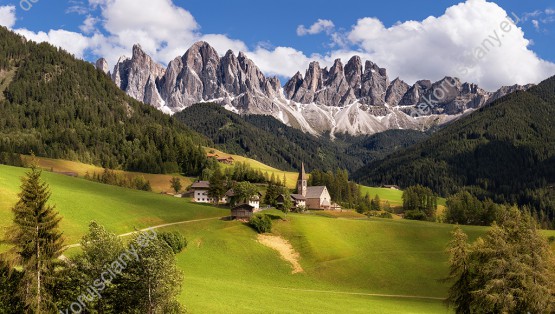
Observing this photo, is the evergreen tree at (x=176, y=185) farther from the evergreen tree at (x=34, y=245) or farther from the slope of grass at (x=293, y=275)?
the evergreen tree at (x=34, y=245)

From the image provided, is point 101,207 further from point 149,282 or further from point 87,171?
point 87,171

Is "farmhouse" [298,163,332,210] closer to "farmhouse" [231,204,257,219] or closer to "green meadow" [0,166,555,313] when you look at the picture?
"green meadow" [0,166,555,313]

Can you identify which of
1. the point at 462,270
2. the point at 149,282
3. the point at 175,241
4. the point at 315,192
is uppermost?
the point at 315,192

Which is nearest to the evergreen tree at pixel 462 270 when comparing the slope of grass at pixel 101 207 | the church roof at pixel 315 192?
the slope of grass at pixel 101 207

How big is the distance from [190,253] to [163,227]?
1468cm

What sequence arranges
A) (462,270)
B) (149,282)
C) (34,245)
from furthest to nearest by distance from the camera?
(462,270) → (149,282) → (34,245)

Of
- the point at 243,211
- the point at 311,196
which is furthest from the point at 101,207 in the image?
the point at 311,196

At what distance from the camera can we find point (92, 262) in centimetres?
3616

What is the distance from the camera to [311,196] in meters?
157

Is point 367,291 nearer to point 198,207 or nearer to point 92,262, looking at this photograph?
point 92,262

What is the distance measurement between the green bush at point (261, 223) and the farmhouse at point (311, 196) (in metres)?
55.0

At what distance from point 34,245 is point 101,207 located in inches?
2405

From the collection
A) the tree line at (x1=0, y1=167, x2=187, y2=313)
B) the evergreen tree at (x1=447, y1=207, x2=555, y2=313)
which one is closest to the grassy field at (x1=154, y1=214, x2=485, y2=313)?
the tree line at (x1=0, y1=167, x2=187, y2=313)

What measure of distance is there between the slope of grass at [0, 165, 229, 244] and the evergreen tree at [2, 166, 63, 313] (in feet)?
102
